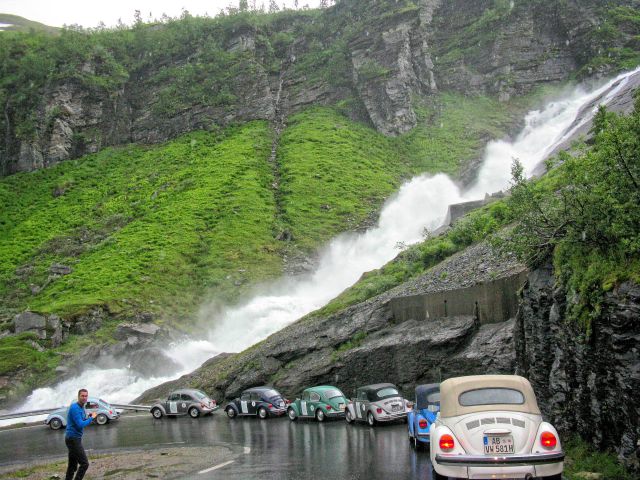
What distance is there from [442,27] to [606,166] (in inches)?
4140

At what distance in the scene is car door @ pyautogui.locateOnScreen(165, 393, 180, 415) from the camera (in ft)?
104

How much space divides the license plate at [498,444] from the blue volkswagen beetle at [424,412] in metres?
5.17

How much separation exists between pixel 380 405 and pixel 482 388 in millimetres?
11140

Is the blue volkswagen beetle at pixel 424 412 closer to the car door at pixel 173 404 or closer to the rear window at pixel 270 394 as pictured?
the rear window at pixel 270 394

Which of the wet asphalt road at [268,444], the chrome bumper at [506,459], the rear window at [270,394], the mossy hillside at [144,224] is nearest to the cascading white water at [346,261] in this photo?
the mossy hillside at [144,224]

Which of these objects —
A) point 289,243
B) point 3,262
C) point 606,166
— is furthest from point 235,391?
point 3,262

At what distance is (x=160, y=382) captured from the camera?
149 feet

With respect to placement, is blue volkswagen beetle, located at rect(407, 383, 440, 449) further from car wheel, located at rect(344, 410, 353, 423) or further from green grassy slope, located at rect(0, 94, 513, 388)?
green grassy slope, located at rect(0, 94, 513, 388)

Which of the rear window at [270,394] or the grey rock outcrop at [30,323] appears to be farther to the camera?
the grey rock outcrop at [30,323]

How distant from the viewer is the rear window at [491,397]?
10078mm

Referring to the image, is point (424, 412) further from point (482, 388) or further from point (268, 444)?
point (268, 444)

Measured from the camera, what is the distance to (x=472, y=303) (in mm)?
24250

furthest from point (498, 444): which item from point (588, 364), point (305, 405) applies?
point (305, 405)

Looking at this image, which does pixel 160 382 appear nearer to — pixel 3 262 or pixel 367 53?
pixel 3 262
